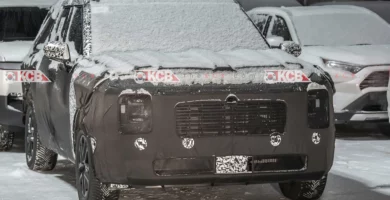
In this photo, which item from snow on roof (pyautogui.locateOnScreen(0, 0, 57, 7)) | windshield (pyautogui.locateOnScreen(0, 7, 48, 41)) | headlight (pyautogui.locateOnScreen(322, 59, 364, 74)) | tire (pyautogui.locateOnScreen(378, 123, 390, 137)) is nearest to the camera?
windshield (pyautogui.locateOnScreen(0, 7, 48, 41))

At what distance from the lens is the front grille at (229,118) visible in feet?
27.1

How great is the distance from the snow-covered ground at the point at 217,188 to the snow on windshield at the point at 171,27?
3.90ft

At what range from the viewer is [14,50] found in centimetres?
1306

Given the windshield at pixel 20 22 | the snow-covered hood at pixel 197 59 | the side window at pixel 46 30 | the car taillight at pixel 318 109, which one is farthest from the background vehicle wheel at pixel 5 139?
the car taillight at pixel 318 109

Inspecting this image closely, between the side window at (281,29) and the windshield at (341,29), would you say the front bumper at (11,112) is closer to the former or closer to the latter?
the windshield at (341,29)

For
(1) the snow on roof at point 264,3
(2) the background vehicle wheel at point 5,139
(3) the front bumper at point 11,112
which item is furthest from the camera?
(1) the snow on roof at point 264,3

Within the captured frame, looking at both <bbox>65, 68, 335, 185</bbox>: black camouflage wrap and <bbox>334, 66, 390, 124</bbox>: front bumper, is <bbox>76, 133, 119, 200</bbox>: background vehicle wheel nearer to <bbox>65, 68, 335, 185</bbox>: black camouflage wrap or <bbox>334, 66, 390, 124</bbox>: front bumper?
<bbox>65, 68, 335, 185</bbox>: black camouflage wrap

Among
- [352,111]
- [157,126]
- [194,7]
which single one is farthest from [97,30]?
[352,111]

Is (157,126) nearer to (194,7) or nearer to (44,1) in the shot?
(194,7)

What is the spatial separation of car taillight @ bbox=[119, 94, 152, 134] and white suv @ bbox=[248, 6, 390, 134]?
493 cm

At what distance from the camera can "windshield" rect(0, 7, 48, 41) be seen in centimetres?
1405

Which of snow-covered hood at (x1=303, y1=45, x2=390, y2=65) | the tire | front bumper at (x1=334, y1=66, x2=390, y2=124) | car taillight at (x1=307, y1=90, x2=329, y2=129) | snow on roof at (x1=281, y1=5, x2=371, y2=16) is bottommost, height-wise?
the tire

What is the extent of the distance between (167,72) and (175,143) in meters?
0.53

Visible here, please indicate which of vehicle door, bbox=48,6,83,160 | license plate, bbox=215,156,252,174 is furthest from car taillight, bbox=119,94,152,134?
vehicle door, bbox=48,6,83,160
